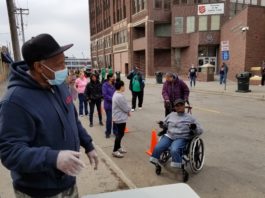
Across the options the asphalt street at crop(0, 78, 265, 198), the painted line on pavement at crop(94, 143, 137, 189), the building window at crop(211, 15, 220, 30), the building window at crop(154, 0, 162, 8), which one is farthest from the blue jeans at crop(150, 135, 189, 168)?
the building window at crop(154, 0, 162, 8)

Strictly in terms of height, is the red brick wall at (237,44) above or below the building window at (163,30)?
below

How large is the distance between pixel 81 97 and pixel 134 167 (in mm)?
6428

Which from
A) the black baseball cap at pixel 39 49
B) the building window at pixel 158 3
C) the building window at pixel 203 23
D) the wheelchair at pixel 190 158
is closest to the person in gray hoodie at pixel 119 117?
the wheelchair at pixel 190 158

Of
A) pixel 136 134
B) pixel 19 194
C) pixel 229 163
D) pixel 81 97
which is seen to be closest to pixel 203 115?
pixel 136 134

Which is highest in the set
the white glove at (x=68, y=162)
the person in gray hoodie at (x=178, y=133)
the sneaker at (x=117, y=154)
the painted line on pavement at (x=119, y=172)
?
the white glove at (x=68, y=162)

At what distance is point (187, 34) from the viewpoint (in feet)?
134

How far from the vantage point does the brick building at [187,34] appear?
90.9 feet

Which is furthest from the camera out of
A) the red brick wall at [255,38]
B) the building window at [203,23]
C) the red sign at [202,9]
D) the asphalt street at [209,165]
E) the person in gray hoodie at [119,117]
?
the building window at [203,23]

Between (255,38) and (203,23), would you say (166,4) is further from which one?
(255,38)

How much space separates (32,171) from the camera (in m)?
1.84

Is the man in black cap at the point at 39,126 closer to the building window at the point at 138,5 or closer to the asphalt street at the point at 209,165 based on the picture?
the asphalt street at the point at 209,165

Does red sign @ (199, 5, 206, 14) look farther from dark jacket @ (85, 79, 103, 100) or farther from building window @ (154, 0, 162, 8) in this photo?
dark jacket @ (85, 79, 103, 100)

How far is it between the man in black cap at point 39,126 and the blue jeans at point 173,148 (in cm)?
306

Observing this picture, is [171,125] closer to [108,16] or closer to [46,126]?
[46,126]
